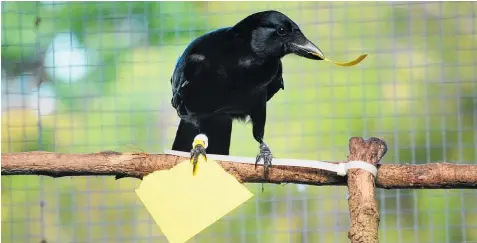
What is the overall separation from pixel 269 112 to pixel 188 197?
1002 mm

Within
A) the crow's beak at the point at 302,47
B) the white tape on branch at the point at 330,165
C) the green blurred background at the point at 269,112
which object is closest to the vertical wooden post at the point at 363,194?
the white tape on branch at the point at 330,165

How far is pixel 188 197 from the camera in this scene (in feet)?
2.17

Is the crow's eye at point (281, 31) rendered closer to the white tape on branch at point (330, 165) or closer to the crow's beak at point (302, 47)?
the crow's beak at point (302, 47)

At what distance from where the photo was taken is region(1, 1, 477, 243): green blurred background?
5.37ft

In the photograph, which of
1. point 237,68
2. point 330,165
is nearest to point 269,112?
point 237,68

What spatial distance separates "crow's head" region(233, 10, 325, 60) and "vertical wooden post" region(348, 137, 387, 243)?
12.9 inches

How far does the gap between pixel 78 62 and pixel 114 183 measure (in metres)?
0.30

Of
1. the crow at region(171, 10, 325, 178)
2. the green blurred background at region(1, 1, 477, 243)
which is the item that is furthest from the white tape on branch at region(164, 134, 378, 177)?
the green blurred background at region(1, 1, 477, 243)

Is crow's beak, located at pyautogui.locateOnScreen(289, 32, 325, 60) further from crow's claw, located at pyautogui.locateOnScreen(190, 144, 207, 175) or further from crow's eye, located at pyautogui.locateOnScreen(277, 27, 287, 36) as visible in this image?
crow's claw, located at pyautogui.locateOnScreen(190, 144, 207, 175)

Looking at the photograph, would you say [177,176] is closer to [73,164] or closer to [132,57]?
[73,164]

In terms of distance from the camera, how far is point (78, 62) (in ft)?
5.49

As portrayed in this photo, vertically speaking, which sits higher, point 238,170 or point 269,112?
point 269,112

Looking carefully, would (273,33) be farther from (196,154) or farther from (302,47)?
(196,154)

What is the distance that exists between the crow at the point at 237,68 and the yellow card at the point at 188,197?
11.0 inches
